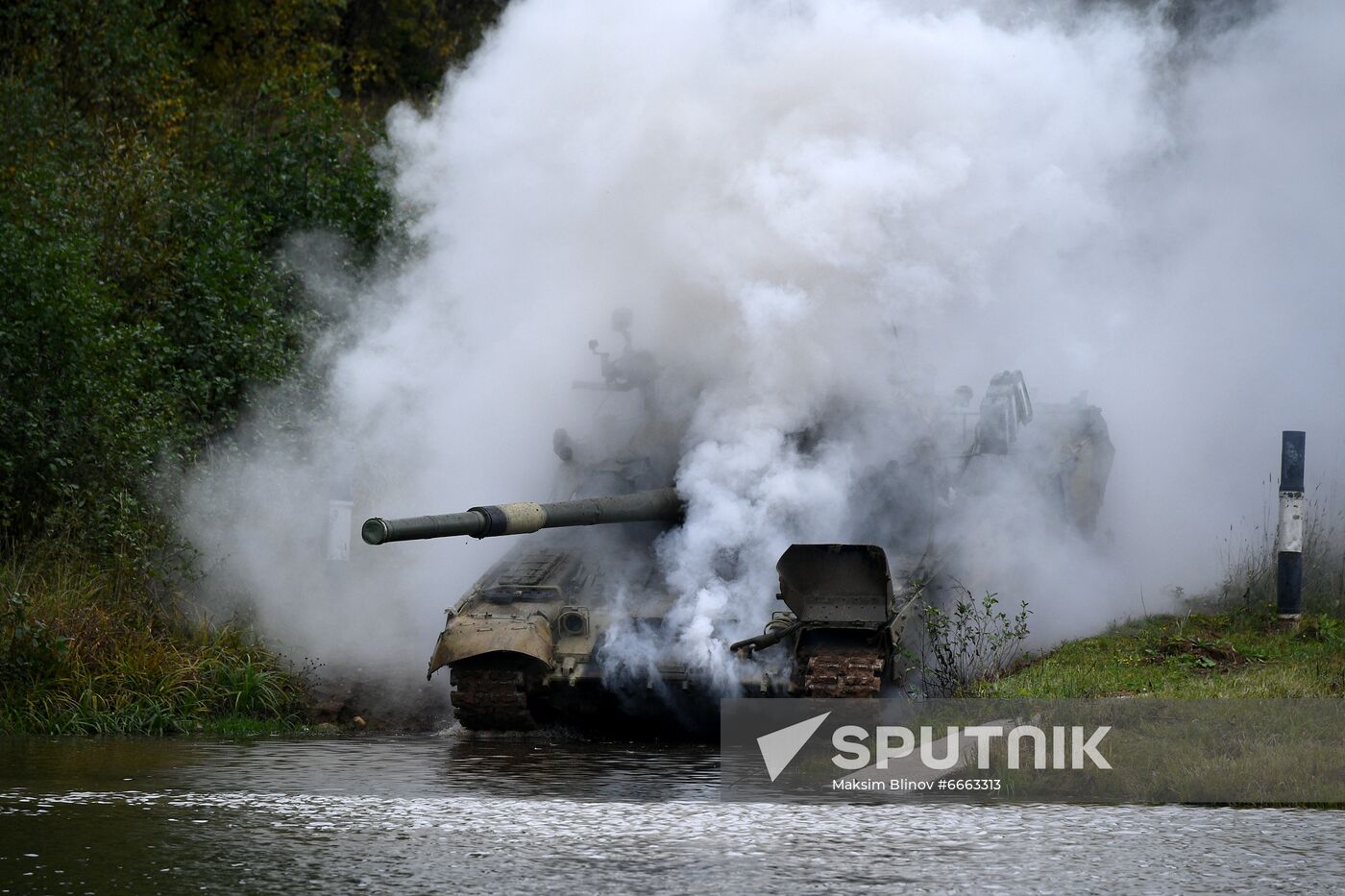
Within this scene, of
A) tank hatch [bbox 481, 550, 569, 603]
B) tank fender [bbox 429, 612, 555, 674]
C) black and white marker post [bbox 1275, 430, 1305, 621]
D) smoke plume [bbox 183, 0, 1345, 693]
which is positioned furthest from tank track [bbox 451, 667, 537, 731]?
black and white marker post [bbox 1275, 430, 1305, 621]

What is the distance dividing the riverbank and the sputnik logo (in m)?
0.92

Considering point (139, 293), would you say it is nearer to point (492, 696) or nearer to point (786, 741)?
point (492, 696)

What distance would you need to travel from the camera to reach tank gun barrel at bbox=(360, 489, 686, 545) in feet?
31.0

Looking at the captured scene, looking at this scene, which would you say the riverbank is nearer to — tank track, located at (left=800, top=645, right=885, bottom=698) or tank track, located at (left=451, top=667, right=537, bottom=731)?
tank track, located at (left=800, top=645, right=885, bottom=698)

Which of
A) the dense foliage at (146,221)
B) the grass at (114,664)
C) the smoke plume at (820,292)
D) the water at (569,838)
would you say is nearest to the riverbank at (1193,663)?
the smoke plume at (820,292)

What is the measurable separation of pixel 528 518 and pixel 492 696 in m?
1.06

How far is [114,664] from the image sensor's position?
1145 cm

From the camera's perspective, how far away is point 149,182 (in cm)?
1644

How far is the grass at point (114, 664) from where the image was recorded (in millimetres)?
11055

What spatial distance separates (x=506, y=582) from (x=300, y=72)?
12.8 meters

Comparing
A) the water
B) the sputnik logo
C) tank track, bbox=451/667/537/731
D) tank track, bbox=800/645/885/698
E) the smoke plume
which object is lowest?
the water

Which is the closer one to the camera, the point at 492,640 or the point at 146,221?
the point at 492,640

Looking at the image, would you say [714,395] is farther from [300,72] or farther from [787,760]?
[300,72]

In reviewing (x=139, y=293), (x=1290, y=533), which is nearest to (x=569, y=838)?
(x=1290, y=533)
